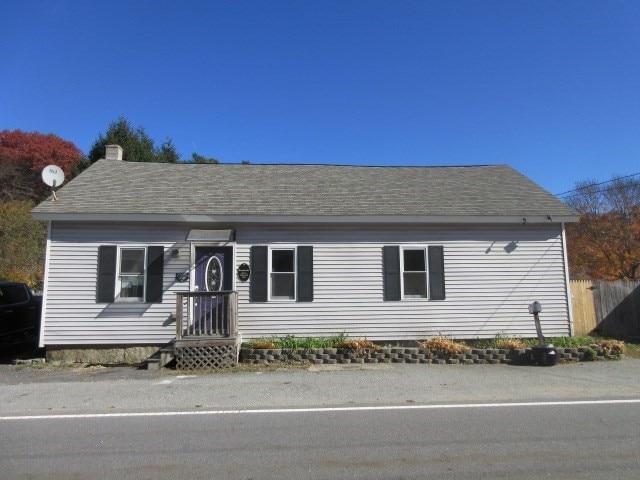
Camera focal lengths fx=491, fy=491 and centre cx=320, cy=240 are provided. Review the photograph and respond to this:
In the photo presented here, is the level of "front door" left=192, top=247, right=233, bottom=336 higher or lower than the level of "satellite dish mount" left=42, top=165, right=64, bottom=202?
lower

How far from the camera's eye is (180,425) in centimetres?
575

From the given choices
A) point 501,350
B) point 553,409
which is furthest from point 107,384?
point 501,350

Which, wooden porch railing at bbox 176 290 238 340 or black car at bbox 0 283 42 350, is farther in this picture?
black car at bbox 0 283 42 350

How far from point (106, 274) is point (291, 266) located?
417 centimetres

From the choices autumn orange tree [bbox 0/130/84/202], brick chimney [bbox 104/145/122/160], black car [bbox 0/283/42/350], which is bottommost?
black car [bbox 0/283/42/350]

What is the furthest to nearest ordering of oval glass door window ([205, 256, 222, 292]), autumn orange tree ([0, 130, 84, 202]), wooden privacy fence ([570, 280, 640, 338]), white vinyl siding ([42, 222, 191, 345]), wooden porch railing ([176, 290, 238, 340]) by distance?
autumn orange tree ([0, 130, 84, 202]), wooden privacy fence ([570, 280, 640, 338]), oval glass door window ([205, 256, 222, 292]), white vinyl siding ([42, 222, 191, 345]), wooden porch railing ([176, 290, 238, 340])

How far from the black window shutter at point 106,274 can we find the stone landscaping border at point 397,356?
10.9 ft

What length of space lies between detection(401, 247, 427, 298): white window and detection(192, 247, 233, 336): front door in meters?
4.11

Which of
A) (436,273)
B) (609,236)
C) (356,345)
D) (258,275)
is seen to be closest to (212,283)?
(258,275)

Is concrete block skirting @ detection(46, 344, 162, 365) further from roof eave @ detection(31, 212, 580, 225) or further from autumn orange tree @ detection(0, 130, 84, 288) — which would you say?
autumn orange tree @ detection(0, 130, 84, 288)

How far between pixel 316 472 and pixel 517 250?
30.6ft

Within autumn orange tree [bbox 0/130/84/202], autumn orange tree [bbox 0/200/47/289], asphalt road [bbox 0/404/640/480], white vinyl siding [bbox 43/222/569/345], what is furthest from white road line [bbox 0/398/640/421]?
autumn orange tree [bbox 0/130/84/202]

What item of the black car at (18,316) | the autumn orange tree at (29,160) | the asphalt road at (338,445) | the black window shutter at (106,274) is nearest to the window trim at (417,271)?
the asphalt road at (338,445)

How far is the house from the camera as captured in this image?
1098cm
